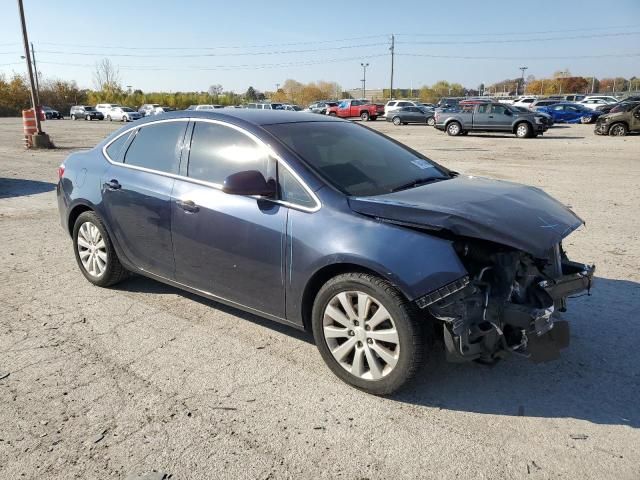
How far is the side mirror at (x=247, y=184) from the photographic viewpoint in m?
3.37

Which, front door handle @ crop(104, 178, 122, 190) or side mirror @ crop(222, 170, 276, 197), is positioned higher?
side mirror @ crop(222, 170, 276, 197)

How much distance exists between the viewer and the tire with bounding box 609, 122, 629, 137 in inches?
939

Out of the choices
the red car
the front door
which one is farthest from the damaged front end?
the red car

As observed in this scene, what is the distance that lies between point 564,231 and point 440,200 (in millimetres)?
792

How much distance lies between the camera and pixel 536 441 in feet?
8.85

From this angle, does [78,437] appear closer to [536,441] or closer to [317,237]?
[317,237]

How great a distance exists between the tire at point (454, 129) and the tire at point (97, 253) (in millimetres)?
24375

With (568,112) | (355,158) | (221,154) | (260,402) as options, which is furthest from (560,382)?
(568,112)

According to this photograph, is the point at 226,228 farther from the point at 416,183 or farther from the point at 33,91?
the point at 33,91

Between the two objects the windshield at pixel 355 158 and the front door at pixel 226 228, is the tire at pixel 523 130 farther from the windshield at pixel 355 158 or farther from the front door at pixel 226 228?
the front door at pixel 226 228

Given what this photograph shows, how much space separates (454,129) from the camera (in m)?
26.9

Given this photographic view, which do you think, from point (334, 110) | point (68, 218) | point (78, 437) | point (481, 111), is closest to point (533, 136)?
point (481, 111)

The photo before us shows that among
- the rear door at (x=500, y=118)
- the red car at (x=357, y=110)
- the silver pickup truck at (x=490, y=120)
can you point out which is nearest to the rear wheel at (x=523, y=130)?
the silver pickup truck at (x=490, y=120)

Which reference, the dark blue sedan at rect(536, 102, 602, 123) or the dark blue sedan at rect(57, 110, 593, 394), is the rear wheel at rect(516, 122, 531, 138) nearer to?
the dark blue sedan at rect(536, 102, 602, 123)
